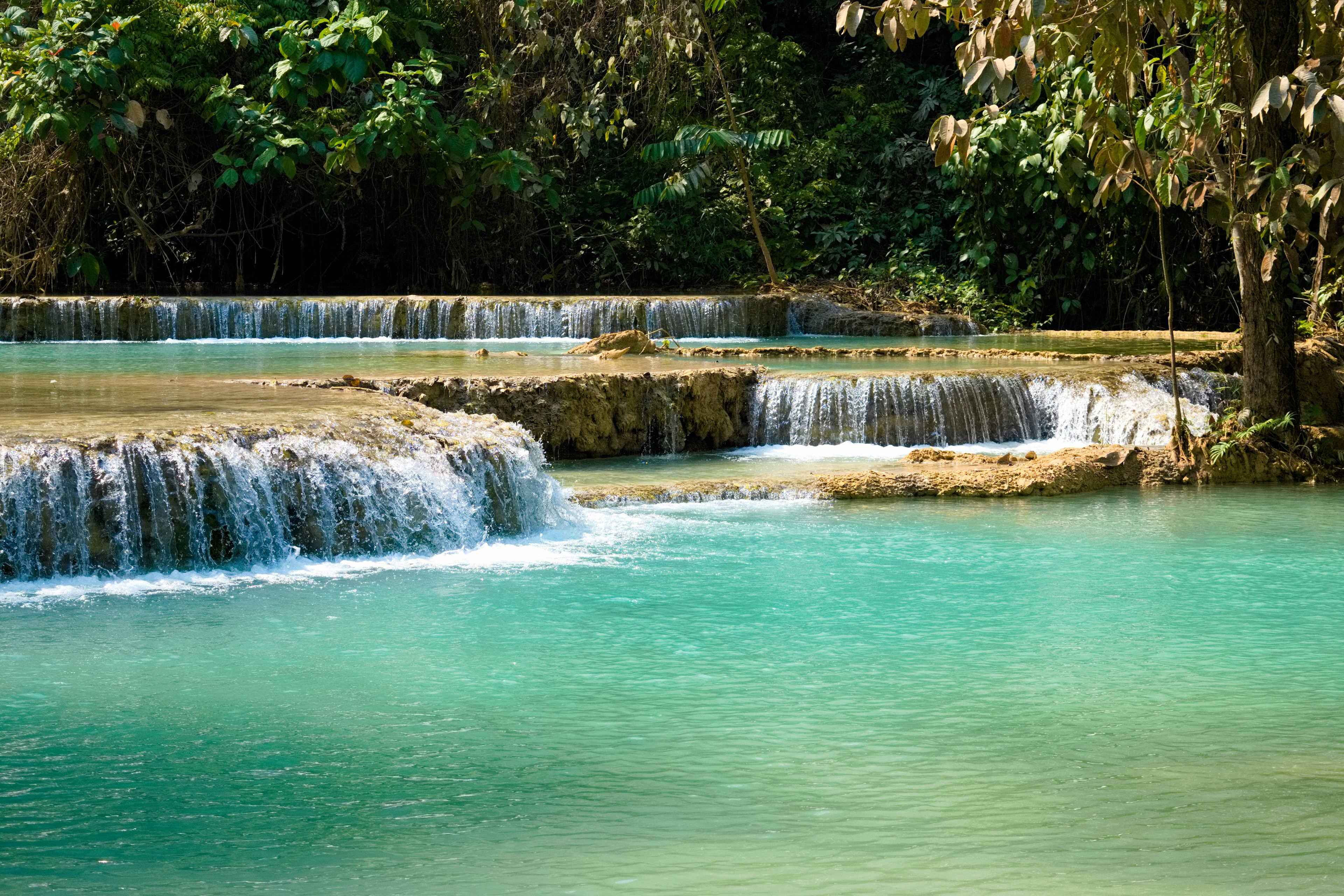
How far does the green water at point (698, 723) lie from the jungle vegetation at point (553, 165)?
7974 millimetres

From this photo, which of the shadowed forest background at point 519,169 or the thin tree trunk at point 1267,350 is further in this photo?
the shadowed forest background at point 519,169

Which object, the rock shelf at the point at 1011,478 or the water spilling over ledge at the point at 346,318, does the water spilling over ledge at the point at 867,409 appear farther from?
the water spilling over ledge at the point at 346,318

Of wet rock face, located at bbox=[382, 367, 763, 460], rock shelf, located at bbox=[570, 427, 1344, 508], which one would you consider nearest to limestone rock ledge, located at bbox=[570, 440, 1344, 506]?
rock shelf, located at bbox=[570, 427, 1344, 508]

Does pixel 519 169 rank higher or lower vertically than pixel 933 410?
higher

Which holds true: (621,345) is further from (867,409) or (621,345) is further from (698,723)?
(698,723)

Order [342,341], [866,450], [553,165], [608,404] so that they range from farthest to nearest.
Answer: [553,165]
[342,341]
[866,450]
[608,404]

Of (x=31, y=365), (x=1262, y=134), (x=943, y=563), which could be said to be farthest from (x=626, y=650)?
(x=31, y=365)

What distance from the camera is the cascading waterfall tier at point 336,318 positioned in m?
16.2

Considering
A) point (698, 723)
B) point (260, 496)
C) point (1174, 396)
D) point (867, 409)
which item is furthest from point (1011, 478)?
point (698, 723)

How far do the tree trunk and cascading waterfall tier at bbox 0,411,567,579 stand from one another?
491 cm

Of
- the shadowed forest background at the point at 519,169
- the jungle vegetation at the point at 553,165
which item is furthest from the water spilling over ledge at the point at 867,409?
the shadowed forest background at the point at 519,169

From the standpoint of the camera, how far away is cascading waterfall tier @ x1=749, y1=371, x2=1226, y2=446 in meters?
11.9

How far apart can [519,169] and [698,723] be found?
14.8 meters

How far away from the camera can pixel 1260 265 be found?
10750 mm
